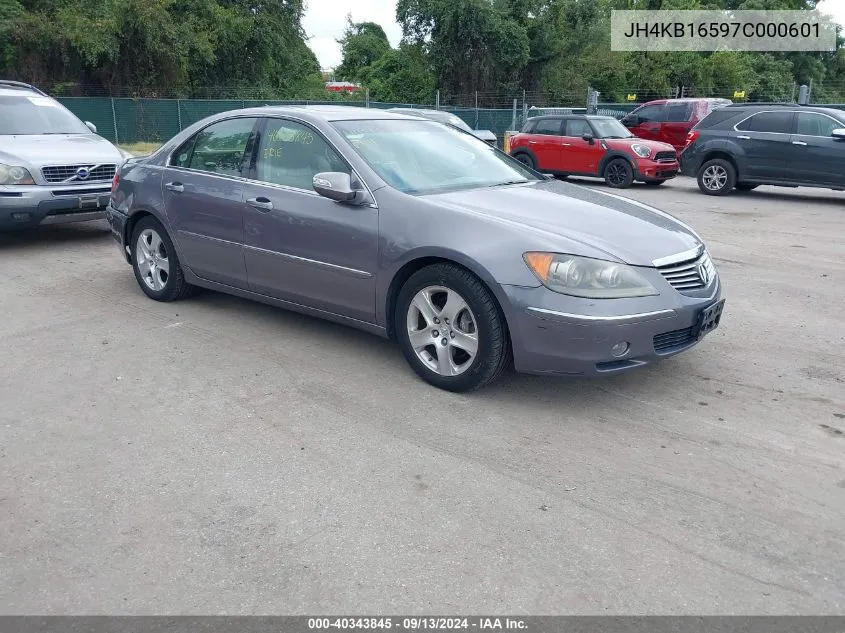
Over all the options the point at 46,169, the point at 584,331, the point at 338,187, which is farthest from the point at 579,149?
the point at 584,331

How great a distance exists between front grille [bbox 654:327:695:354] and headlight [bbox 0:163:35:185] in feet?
22.6

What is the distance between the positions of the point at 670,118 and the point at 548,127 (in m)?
3.59

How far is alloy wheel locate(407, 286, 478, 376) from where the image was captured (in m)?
4.45

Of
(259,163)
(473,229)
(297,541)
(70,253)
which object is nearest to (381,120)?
(259,163)

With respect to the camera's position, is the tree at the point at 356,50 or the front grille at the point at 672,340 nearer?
the front grille at the point at 672,340

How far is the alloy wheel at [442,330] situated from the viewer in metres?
4.45

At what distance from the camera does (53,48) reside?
30.4 m

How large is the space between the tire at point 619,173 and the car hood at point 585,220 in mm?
11286

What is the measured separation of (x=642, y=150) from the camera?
15906 millimetres

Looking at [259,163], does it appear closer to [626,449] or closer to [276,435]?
[276,435]

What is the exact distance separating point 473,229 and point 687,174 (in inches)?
470

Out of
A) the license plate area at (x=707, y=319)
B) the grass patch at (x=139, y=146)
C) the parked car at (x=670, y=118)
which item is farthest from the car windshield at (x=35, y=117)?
the grass patch at (x=139, y=146)

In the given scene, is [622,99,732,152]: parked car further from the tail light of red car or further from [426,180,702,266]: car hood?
[426,180,702,266]: car hood

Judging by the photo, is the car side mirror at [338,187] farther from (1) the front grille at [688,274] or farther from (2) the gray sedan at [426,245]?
(1) the front grille at [688,274]
